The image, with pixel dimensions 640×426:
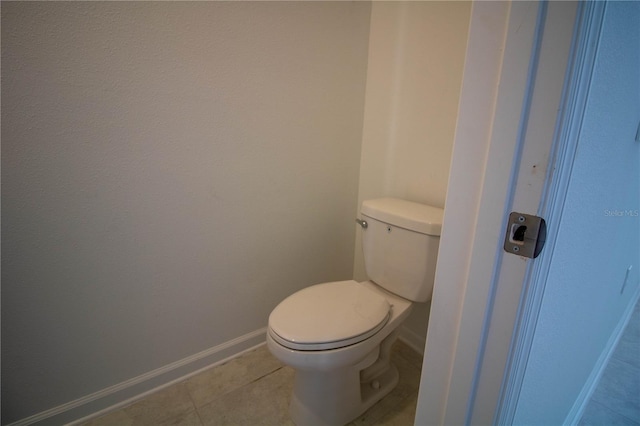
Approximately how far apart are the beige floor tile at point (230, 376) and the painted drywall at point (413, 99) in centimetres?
74

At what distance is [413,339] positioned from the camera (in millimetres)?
1355

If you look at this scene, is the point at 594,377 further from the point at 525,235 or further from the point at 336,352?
the point at 525,235

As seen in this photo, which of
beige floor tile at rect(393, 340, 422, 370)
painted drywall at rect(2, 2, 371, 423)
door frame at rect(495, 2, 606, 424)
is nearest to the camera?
door frame at rect(495, 2, 606, 424)

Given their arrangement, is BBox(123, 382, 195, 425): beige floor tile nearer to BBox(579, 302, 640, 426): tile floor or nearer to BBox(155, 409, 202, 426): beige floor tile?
BBox(155, 409, 202, 426): beige floor tile

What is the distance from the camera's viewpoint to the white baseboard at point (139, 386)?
37.1 inches

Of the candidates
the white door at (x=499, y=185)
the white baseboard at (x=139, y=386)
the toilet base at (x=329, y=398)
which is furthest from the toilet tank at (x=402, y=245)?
the white baseboard at (x=139, y=386)

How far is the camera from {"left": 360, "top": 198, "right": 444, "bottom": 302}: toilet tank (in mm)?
958

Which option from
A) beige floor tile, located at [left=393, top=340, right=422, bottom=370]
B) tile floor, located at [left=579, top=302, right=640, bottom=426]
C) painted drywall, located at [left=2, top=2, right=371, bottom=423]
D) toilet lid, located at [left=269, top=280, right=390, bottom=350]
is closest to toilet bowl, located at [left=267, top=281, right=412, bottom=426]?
toilet lid, located at [left=269, top=280, right=390, bottom=350]

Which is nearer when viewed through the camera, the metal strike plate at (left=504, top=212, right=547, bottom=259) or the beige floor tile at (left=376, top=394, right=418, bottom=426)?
the metal strike plate at (left=504, top=212, right=547, bottom=259)

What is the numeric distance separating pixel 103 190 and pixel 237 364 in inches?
36.5

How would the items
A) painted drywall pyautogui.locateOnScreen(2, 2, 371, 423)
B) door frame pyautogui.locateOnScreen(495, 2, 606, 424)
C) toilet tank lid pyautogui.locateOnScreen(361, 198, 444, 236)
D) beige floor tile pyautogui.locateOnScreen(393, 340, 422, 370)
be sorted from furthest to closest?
beige floor tile pyautogui.locateOnScreen(393, 340, 422, 370), toilet tank lid pyautogui.locateOnScreen(361, 198, 444, 236), painted drywall pyautogui.locateOnScreen(2, 2, 371, 423), door frame pyautogui.locateOnScreen(495, 2, 606, 424)

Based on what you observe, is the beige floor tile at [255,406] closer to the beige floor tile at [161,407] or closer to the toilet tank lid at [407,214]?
the beige floor tile at [161,407]

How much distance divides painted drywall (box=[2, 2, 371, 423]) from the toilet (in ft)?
1.29

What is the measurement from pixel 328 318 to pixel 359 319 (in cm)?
11
